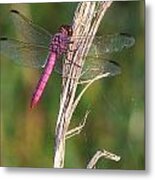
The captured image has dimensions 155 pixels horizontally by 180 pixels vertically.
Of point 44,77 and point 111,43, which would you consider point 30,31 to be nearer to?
point 44,77

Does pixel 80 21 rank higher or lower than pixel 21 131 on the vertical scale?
higher

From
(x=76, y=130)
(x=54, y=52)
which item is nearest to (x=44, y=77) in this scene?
(x=54, y=52)

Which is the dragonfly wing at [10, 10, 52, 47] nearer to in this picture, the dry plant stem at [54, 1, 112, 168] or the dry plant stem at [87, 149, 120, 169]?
the dry plant stem at [54, 1, 112, 168]

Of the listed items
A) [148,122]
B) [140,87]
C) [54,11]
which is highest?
[54,11]

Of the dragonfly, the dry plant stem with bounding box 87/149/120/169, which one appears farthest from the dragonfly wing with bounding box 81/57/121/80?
the dry plant stem with bounding box 87/149/120/169

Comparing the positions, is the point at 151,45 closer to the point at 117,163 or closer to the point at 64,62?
the point at 64,62

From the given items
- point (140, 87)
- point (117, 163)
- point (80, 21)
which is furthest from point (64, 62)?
point (117, 163)
